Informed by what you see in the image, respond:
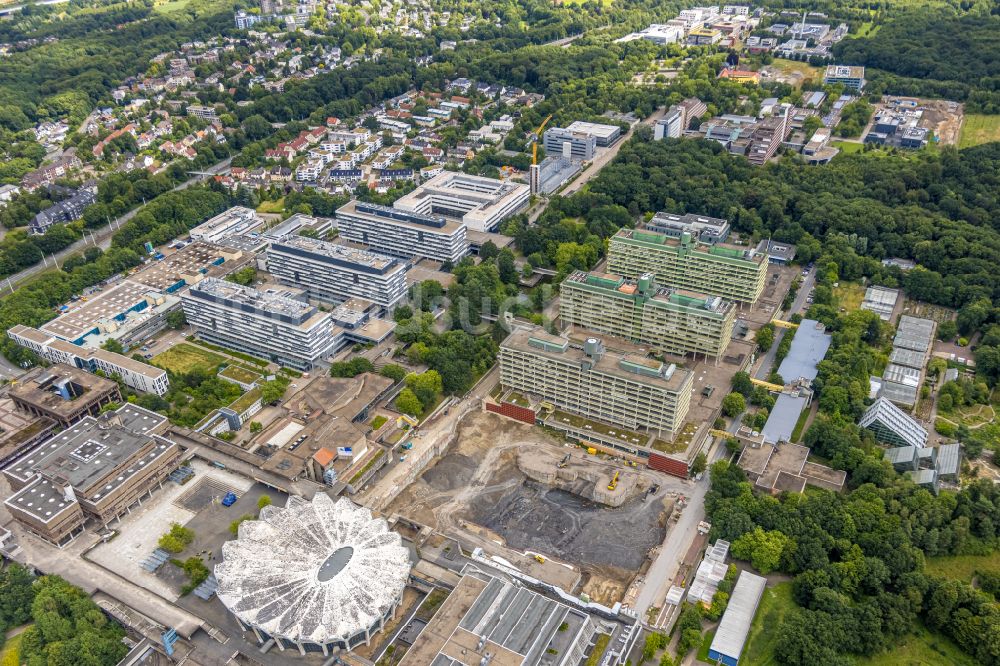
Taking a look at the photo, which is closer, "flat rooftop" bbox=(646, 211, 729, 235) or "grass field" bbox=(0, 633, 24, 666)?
"grass field" bbox=(0, 633, 24, 666)

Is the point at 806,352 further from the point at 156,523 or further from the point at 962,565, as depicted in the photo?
the point at 156,523

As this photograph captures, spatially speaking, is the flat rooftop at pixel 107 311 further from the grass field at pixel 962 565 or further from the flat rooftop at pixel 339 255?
the grass field at pixel 962 565

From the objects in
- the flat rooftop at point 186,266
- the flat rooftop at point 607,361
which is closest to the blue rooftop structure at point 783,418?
the flat rooftop at point 607,361

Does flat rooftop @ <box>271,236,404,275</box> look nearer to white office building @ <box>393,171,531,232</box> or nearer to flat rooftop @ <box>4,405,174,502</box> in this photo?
white office building @ <box>393,171,531,232</box>

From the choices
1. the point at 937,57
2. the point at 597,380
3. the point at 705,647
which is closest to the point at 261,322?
the point at 597,380

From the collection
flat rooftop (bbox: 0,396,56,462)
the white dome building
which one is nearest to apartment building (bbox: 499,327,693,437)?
the white dome building

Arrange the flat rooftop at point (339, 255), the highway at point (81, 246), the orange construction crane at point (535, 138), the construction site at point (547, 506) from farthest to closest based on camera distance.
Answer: the orange construction crane at point (535, 138)
the highway at point (81, 246)
the flat rooftop at point (339, 255)
the construction site at point (547, 506)
